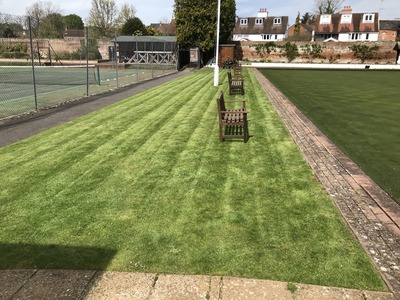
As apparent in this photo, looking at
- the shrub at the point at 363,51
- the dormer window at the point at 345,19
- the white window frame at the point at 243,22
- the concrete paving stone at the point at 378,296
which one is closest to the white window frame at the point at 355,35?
the dormer window at the point at 345,19

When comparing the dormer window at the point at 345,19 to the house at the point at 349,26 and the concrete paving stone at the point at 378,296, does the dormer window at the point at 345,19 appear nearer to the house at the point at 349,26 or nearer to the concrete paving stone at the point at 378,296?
the house at the point at 349,26

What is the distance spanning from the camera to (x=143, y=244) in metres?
3.78

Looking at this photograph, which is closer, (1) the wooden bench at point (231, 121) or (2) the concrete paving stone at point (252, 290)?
(2) the concrete paving stone at point (252, 290)

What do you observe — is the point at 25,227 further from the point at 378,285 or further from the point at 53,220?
the point at 378,285

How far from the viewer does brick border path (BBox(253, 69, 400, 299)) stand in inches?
141

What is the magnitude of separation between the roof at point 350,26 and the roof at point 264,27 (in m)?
7.67

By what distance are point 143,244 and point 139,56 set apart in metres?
40.1

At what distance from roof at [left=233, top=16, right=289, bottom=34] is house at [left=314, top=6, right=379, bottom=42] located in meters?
7.64

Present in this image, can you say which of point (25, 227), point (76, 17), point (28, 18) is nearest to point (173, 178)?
point (25, 227)

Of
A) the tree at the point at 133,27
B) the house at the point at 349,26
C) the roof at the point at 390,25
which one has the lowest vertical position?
the tree at the point at 133,27

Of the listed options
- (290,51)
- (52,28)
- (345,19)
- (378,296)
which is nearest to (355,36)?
(345,19)

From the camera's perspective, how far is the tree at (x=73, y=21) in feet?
297

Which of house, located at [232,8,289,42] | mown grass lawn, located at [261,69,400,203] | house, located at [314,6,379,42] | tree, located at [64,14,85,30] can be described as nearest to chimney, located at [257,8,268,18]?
house, located at [232,8,289,42]

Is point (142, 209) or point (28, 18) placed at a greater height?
point (28, 18)
